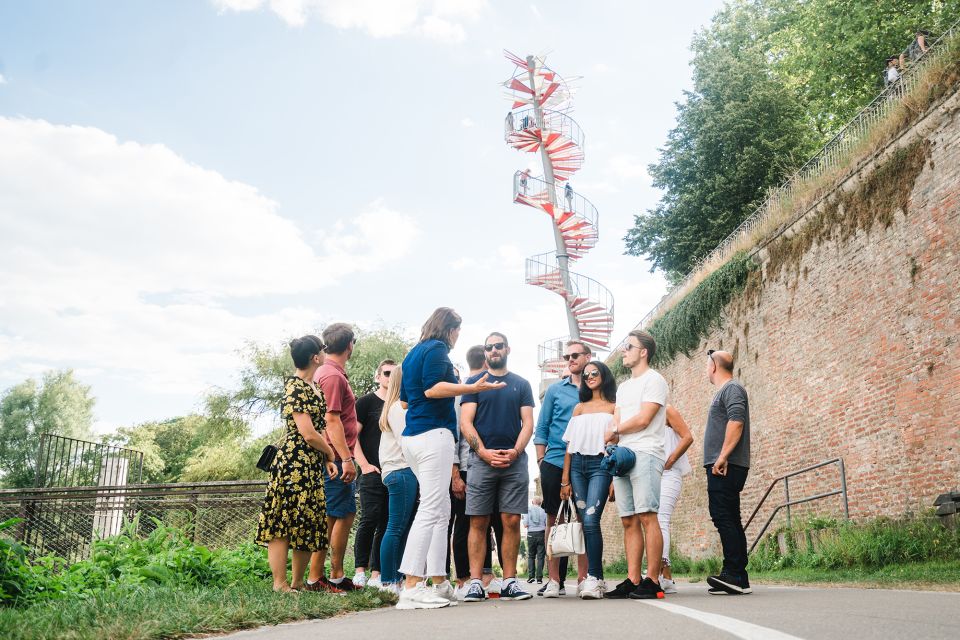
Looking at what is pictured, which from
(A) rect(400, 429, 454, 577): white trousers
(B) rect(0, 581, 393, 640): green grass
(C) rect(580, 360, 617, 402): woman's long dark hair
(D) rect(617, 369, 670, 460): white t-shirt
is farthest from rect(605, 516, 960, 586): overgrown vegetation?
(B) rect(0, 581, 393, 640): green grass

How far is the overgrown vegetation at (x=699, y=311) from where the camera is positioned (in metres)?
15.2

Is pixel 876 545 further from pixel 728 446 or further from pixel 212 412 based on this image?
pixel 212 412

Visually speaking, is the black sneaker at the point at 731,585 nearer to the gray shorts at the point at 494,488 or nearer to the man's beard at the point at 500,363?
the gray shorts at the point at 494,488

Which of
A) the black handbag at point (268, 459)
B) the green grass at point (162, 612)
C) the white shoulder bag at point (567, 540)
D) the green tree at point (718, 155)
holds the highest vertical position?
the green tree at point (718, 155)

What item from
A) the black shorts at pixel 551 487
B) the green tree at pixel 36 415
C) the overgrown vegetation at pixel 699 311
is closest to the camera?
the black shorts at pixel 551 487

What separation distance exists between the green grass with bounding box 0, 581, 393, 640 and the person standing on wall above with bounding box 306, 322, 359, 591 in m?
0.99

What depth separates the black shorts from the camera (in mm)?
6543

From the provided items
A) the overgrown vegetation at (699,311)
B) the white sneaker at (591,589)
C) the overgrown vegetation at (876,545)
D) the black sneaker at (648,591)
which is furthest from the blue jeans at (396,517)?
the overgrown vegetation at (699,311)

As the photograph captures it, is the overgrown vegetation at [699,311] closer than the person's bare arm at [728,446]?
No

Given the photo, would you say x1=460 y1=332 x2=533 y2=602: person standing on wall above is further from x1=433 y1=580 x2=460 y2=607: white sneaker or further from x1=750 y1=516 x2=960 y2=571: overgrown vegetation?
x1=750 y1=516 x2=960 y2=571: overgrown vegetation

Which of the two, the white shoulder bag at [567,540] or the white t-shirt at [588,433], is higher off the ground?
the white t-shirt at [588,433]

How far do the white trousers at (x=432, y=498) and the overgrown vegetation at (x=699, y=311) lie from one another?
11063mm

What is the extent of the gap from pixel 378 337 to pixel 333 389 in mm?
32324

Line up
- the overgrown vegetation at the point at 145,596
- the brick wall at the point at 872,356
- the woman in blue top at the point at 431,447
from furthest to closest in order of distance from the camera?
the brick wall at the point at 872,356 → the woman in blue top at the point at 431,447 → the overgrown vegetation at the point at 145,596
